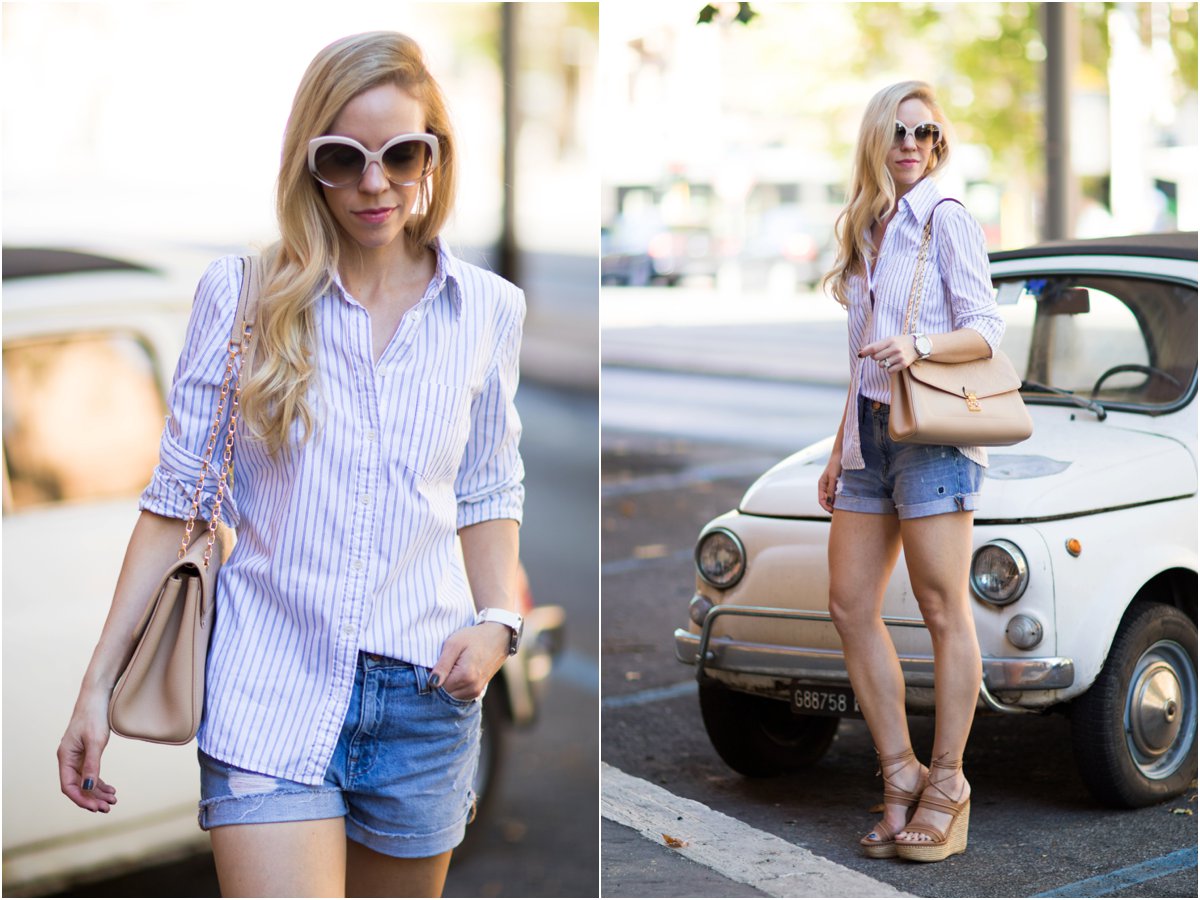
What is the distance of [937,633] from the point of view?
365 centimetres

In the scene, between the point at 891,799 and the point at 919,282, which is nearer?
the point at 919,282

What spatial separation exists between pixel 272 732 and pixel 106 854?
2670mm

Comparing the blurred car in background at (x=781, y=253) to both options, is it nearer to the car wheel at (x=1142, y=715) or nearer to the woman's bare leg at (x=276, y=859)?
the car wheel at (x=1142, y=715)

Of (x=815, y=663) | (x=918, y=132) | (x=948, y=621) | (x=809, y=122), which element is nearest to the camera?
(x=918, y=132)

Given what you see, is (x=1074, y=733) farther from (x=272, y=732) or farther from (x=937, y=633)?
(x=272, y=732)

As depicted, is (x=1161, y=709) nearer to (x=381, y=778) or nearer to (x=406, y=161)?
(x=381, y=778)

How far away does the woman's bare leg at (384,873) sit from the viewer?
246 cm

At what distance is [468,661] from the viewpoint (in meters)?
2.43

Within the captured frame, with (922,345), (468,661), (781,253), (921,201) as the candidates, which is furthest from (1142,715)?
(781,253)

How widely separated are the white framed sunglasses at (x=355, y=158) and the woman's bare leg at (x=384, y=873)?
45.7 inches

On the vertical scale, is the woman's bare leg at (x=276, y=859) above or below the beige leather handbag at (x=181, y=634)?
below

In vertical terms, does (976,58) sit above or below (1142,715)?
above

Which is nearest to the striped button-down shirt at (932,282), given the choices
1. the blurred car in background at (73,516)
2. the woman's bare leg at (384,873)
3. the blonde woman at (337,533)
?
the blonde woman at (337,533)

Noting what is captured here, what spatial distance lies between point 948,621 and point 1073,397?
1377mm
